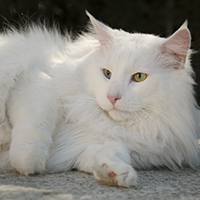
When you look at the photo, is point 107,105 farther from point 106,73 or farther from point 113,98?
point 106,73

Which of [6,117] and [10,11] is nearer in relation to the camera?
[6,117]

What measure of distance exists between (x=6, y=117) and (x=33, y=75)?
292mm

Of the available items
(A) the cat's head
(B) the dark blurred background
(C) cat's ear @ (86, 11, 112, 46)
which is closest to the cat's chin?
(A) the cat's head

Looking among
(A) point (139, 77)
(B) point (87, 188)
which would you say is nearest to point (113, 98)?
(A) point (139, 77)

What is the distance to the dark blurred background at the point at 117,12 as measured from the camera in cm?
436

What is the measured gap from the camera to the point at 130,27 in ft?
16.4

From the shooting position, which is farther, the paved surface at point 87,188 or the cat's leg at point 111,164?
the cat's leg at point 111,164

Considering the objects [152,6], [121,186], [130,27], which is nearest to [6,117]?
[121,186]

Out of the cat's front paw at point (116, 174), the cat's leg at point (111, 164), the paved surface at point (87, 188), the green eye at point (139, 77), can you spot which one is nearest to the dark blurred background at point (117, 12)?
the green eye at point (139, 77)

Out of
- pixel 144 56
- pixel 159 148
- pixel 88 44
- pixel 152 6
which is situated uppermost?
pixel 152 6

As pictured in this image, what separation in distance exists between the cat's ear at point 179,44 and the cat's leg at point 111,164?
607mm

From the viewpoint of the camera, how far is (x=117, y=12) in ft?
16.0

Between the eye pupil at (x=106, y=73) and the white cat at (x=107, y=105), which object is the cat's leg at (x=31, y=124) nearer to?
the white cat at (x=107, y=105)

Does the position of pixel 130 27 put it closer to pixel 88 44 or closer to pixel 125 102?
pixel 88 44
